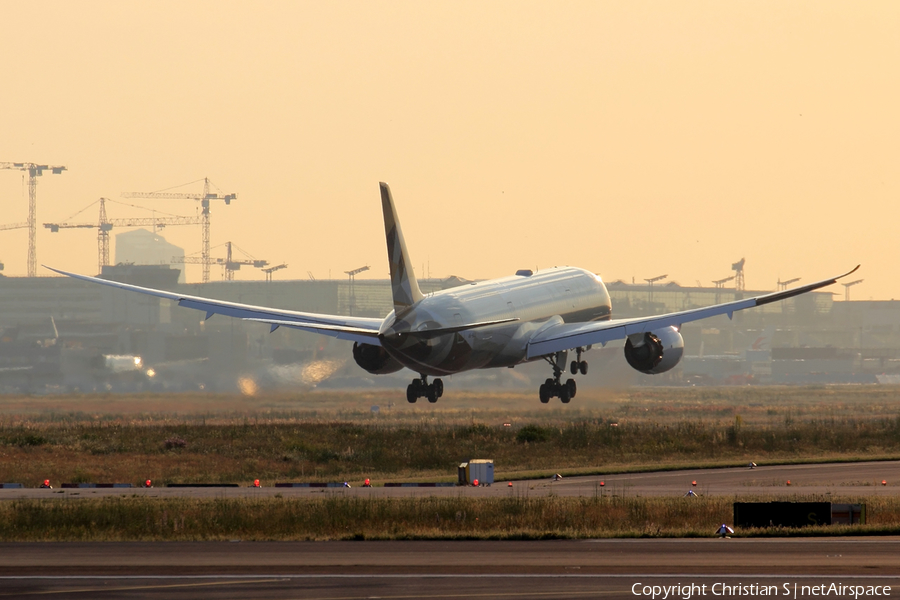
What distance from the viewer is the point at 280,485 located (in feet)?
145

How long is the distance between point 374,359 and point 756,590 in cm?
4453

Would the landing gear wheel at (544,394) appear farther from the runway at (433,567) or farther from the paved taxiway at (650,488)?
the runway at (433,567)

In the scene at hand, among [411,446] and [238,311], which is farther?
[238,311]

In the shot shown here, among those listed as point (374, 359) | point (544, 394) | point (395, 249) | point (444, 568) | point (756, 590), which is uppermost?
point (395, 249)

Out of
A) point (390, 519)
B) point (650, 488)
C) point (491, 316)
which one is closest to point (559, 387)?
point (491, 316)

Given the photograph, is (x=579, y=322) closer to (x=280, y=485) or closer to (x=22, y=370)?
(x=280, y=485)

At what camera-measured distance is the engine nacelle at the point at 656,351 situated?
6619 centimetres

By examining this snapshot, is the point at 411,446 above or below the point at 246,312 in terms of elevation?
below

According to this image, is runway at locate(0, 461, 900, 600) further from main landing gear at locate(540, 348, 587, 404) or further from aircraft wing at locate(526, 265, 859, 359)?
main landing gear at locate(540, 348, 587, 404)

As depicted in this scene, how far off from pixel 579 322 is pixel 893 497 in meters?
35.8

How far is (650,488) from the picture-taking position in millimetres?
41531

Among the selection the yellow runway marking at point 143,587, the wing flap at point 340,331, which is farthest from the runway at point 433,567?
the wing flap at point 340,331

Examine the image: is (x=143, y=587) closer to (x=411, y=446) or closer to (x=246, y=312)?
(x=411, y=446)

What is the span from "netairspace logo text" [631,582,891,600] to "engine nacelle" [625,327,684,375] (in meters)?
44.4
